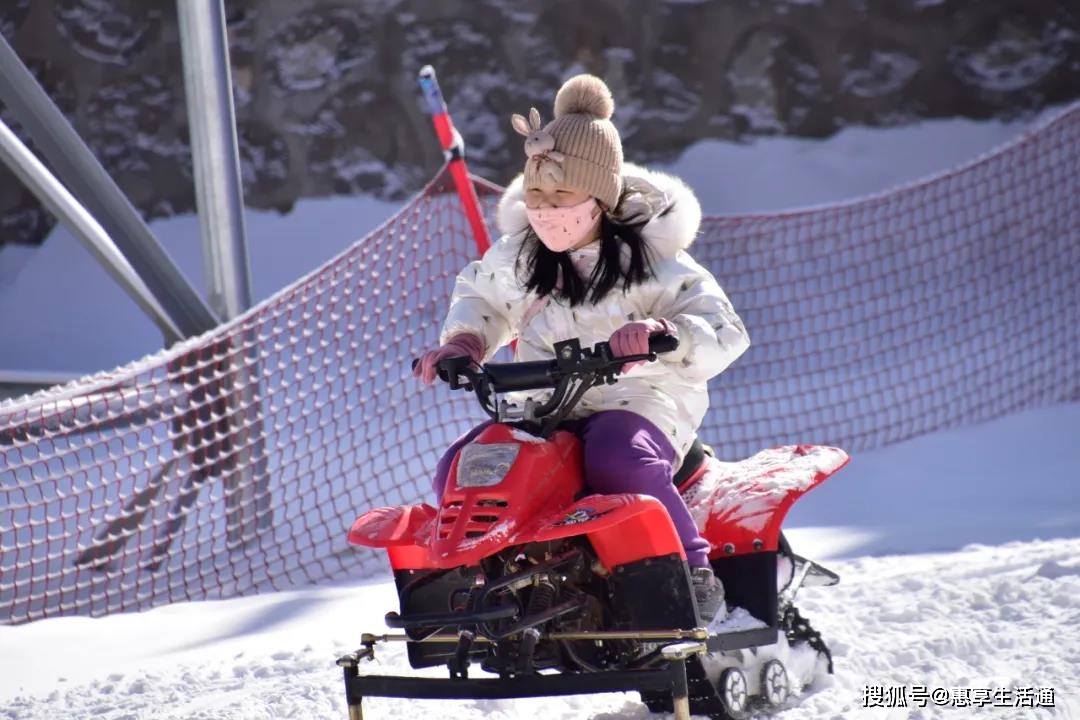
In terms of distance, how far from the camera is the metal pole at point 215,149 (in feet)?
17.4

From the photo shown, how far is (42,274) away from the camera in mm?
9188

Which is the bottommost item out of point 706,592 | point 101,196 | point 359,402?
point 706,592

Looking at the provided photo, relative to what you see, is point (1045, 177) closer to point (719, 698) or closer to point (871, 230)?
point (871, 230)

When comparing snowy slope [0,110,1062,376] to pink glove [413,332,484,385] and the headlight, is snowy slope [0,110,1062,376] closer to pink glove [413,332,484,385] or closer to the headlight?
pink glove [413,332,484,385]

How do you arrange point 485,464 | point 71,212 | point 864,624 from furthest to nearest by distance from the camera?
point 71,212 → point 864,624 → point 485,464

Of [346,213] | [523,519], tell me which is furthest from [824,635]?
[346,213]

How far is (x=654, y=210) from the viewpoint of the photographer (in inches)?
119

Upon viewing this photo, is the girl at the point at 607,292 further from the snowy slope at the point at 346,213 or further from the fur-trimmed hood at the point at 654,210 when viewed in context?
the snowy slope at the point at 346,213

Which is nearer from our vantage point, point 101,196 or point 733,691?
point 733,691

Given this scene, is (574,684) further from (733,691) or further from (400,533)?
(733,691)

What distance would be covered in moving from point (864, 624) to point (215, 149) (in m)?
3.01

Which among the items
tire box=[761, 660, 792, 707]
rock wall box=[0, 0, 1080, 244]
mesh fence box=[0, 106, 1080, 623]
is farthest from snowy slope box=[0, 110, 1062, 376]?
tire box=[761, 660, 792, 707]

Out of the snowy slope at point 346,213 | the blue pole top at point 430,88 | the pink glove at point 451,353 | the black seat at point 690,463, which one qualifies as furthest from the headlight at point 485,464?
the snowy slope at point 346,213

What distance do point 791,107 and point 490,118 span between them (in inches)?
80.7
